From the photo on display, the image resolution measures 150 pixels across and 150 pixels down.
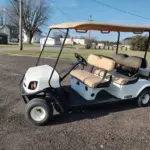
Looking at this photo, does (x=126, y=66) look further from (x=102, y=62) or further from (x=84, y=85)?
(x=84, y=85)

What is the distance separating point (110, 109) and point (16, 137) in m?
2.13

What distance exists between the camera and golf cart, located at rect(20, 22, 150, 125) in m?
3.91

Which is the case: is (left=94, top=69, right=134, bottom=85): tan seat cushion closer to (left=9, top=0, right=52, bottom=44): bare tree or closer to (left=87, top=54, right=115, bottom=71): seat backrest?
(left=87, top=54, right=115, bottom=71): seat backrest

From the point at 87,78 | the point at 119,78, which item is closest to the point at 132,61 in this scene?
the point at 119,78

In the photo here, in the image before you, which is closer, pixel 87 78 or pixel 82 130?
pixel 82 130

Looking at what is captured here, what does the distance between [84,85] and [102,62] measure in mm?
662

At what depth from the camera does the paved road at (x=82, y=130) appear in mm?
3287

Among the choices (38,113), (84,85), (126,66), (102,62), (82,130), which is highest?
(102,62)

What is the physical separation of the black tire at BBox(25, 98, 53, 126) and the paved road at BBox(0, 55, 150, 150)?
0.10 m

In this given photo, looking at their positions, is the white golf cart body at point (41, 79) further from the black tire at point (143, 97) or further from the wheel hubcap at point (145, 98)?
the wheel hubcap at point (145, 98)

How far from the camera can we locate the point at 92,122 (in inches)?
162

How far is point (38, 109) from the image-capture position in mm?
3918

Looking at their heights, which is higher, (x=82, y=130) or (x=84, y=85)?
(x=84, y=85)

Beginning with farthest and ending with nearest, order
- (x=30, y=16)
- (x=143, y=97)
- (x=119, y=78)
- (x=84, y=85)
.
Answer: (x=30, y=16) < (x=143, y=97) < (x=119, y=78) < (x=84, y=85)
